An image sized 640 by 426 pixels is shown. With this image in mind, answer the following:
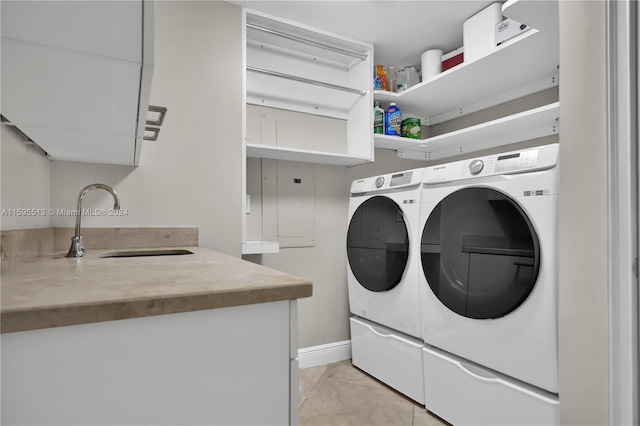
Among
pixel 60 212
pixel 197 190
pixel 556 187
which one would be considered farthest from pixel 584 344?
pixel 60 212

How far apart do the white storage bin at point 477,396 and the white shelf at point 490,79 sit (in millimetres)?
1698

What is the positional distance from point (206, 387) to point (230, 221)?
1484mm

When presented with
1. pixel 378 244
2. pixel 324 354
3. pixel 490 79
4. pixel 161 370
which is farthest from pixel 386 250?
pixel 161 370

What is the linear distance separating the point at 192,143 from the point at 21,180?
2.94 feet

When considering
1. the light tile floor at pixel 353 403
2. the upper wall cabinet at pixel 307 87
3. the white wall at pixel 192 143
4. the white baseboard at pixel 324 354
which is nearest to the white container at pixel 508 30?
the upper wall cabinet at pixel 307 87

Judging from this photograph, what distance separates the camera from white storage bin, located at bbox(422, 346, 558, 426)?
4.48 feet

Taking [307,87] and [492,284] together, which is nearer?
[492,284]

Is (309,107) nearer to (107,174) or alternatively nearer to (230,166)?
(230,166)

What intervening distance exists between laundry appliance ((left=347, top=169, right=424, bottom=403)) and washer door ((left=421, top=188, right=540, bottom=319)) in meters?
0.16

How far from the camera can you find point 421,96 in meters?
2.59

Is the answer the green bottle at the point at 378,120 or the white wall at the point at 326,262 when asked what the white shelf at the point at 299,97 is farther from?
the white wall at the point at 326,262

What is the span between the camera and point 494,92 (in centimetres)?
249

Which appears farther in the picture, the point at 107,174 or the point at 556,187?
the point at 107,174

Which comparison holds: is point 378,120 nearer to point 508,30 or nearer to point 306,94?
point 306,94
